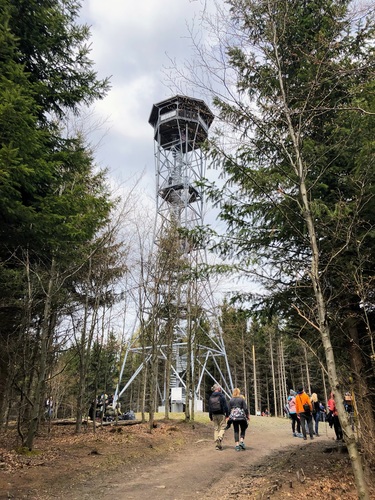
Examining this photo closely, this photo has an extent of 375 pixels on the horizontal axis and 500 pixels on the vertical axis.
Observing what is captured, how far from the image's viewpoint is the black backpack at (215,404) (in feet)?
29.6

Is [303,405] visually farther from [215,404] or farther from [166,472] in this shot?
[166,472]

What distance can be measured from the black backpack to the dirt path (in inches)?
34.9

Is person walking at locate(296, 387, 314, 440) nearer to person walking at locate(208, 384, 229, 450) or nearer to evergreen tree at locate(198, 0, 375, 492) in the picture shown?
person walking at locate(208, 384, 229, 450)

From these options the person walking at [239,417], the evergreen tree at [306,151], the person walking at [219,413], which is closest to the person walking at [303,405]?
the person walking at [239,417]

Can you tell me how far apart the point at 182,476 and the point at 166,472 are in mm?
490

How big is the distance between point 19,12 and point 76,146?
2.49 meters

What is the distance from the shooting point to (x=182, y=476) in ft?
20.4

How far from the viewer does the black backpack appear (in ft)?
29.6

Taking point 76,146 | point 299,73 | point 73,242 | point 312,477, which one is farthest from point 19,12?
point 312,477

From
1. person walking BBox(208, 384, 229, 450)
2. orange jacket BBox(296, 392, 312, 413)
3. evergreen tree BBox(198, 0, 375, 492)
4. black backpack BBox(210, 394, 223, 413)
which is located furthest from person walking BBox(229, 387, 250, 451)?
A: evergreen tree BBox(198, 0, 375, 492)

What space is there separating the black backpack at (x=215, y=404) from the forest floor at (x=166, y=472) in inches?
35.0

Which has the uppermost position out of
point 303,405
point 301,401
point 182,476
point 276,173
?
point 276,173

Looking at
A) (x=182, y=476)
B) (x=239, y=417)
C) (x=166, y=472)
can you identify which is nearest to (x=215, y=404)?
(x=239, y=417)

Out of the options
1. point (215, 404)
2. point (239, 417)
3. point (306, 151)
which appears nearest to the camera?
point (306, 151)
